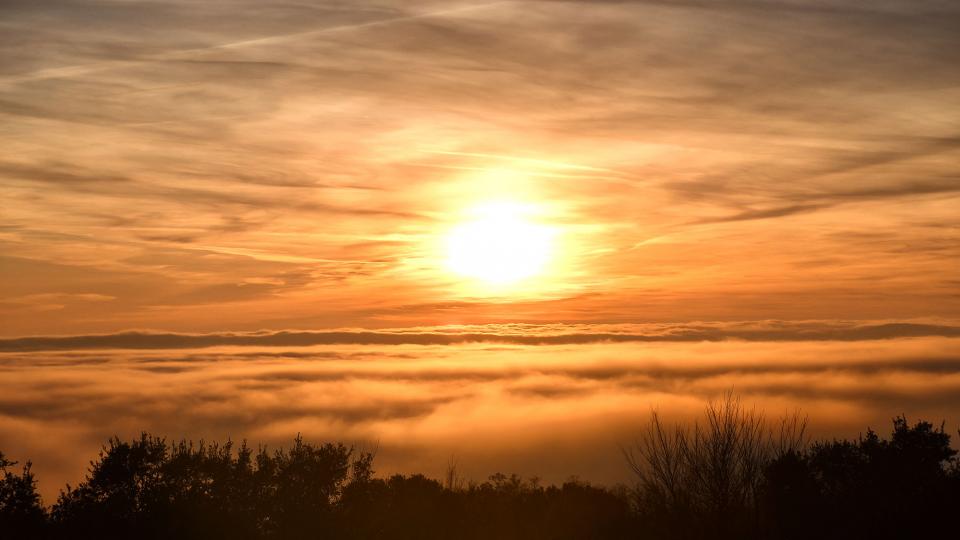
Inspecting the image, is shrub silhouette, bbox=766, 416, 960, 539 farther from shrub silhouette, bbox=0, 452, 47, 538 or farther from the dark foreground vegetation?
shrub silhouette, bbox=0, 452, 47, 538

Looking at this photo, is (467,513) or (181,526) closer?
(181,526)

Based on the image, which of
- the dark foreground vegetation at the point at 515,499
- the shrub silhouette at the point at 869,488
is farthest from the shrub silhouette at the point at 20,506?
the shrub silhouette at the point at 869,488

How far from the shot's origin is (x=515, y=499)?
2640 inches

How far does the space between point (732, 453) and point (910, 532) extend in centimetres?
702

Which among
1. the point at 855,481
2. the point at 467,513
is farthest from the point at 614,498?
the point at 855,481

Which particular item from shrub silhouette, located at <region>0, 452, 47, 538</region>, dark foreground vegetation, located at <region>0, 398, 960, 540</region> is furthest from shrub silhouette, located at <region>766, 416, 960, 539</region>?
shrub silhouette, located at <region>0, 452, 47, 538</region>

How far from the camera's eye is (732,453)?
40.9 m

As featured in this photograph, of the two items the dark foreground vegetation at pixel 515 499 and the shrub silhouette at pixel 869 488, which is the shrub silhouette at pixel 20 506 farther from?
the shrub silhouette at pixel 869 488

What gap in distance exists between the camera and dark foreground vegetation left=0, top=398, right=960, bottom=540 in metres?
40.6

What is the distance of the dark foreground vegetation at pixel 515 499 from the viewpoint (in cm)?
4062

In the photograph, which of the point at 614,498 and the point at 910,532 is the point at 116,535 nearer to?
the point at 614,498

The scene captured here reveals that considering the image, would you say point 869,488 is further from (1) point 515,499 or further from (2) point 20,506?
(2) point 20,506

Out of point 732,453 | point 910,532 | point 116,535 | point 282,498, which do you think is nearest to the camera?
point 910,532

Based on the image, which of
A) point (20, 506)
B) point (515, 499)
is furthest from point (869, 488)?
point (20, 506)
